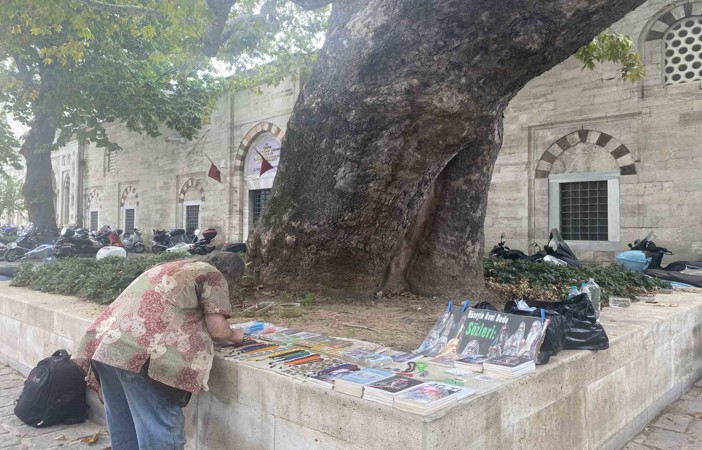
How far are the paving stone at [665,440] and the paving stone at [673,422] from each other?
0.33 feet

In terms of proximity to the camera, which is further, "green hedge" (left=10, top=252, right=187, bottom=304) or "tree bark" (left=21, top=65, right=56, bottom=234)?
"tree bark" (left=21, top=65, right=56, bottom=234)

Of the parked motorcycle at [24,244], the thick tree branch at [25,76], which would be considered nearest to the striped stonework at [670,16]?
the thick tree branch at [25,76]

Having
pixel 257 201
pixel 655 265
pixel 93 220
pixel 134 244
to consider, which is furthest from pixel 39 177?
pixel 655 265

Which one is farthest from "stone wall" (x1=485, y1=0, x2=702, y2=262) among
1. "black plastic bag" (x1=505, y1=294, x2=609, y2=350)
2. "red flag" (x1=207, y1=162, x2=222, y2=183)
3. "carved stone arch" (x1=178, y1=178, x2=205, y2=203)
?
"carved stone arch" (x1=178, y1=178, x2=205, y2=203)

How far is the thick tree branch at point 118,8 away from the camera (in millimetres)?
6645

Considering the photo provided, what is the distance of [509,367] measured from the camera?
2605 millimetres

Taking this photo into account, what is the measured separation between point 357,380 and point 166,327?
3.21ft

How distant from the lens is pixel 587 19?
374cm

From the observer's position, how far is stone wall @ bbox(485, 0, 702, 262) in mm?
11203

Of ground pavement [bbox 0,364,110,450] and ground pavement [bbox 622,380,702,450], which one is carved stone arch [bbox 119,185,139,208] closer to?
ground pavement [bbox 0,364,110,450]

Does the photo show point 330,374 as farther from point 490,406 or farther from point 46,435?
point 46,435

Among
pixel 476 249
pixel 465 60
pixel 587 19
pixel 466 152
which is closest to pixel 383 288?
pixel 476 249

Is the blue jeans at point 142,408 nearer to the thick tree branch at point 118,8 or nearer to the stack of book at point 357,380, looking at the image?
the stack of book at point 357,380

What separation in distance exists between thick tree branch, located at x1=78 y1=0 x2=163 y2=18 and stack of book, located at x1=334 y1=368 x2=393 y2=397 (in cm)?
614
